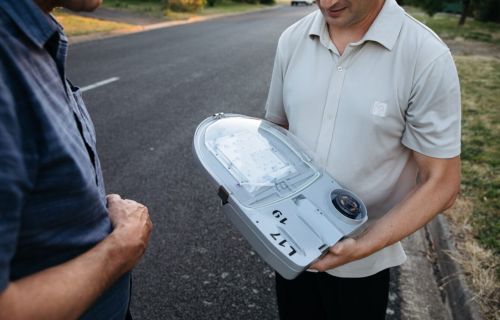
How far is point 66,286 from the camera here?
0.75 m

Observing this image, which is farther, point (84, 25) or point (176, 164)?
point (84, 25)

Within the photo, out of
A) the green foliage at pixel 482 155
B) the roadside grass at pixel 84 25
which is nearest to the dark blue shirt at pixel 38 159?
the green foliage at pixel 482 155

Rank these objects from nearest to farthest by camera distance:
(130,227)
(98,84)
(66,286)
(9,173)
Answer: (9,173) → (66,286) → (130,227) → (98,84)

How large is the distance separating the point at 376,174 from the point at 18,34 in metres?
1.01

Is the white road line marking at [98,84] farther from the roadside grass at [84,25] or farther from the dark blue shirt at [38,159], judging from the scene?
the dark blue shirt at [38,159]

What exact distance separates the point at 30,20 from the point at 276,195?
66 centimetres

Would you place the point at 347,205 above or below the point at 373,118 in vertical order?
below

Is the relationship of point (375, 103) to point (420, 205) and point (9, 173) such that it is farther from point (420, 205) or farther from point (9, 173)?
point (9, 173)

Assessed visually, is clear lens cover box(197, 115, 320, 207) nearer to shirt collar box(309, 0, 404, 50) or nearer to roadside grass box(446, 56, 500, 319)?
shirt collar box(309, 0, 404, 50)

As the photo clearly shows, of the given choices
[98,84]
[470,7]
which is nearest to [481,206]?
[98,84]

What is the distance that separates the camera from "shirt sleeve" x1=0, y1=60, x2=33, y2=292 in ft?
2.04

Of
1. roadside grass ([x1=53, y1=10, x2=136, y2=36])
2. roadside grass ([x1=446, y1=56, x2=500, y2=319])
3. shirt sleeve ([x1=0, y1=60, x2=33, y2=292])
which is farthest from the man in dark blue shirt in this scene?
roadside grass ([x1=53, y1=10, x2=136, y2=36])

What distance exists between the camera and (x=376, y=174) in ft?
4.18

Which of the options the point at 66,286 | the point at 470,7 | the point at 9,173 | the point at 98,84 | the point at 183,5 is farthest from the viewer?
the point at 183,5
